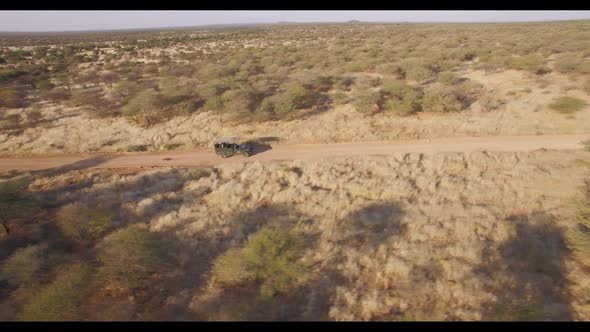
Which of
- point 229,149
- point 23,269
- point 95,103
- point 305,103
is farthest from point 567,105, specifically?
point 95,103

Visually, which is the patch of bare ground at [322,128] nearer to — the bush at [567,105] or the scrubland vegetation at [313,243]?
the bush at [567,105]

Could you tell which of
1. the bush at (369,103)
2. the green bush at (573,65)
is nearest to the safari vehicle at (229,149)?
the bush at (369,103)

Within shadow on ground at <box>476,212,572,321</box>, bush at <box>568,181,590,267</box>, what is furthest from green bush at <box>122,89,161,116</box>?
bush at <box>568,181,590,267</box>

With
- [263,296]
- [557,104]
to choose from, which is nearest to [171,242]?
[263,296]

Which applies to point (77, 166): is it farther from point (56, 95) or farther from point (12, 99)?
point (12, 99)

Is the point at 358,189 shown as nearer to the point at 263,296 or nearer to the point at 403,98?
the point at 263,296
